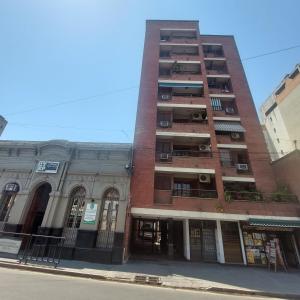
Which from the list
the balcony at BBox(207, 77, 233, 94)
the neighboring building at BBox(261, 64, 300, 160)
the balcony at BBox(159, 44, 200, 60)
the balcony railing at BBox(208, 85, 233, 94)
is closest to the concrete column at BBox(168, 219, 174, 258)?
the neighboring building at BBox(261, 64, 300, 160)

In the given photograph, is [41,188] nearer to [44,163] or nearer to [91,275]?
[44,163]

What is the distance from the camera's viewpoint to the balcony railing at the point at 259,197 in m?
15.5

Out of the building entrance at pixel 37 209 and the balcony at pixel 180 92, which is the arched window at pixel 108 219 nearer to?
the building entrance at pixel 37 209

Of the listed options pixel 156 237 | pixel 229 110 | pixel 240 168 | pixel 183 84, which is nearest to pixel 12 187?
pixel 156 237

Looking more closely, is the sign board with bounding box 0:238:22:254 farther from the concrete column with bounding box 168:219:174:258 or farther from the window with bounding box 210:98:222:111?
the window with bounding box 210:98:222:111

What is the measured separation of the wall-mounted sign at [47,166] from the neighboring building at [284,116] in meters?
21.3

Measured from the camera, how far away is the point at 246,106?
20.6 metres

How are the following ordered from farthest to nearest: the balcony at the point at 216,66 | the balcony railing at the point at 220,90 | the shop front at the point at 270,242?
the balcony at the point at 216,66, the balcony railing at the point at 220,90, the shop front at the point at 270,242

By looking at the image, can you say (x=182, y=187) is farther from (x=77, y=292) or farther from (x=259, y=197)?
(x=77, y=292)

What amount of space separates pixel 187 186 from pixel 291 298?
11.2 metres

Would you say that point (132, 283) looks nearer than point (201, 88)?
Yes

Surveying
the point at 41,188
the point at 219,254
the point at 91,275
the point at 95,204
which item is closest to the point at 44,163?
the point at 41,188

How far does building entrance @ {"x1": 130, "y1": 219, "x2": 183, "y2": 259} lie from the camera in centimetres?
1717

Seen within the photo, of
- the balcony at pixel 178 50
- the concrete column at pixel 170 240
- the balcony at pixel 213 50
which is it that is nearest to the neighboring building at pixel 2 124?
the concrete column at pixel 170 240
